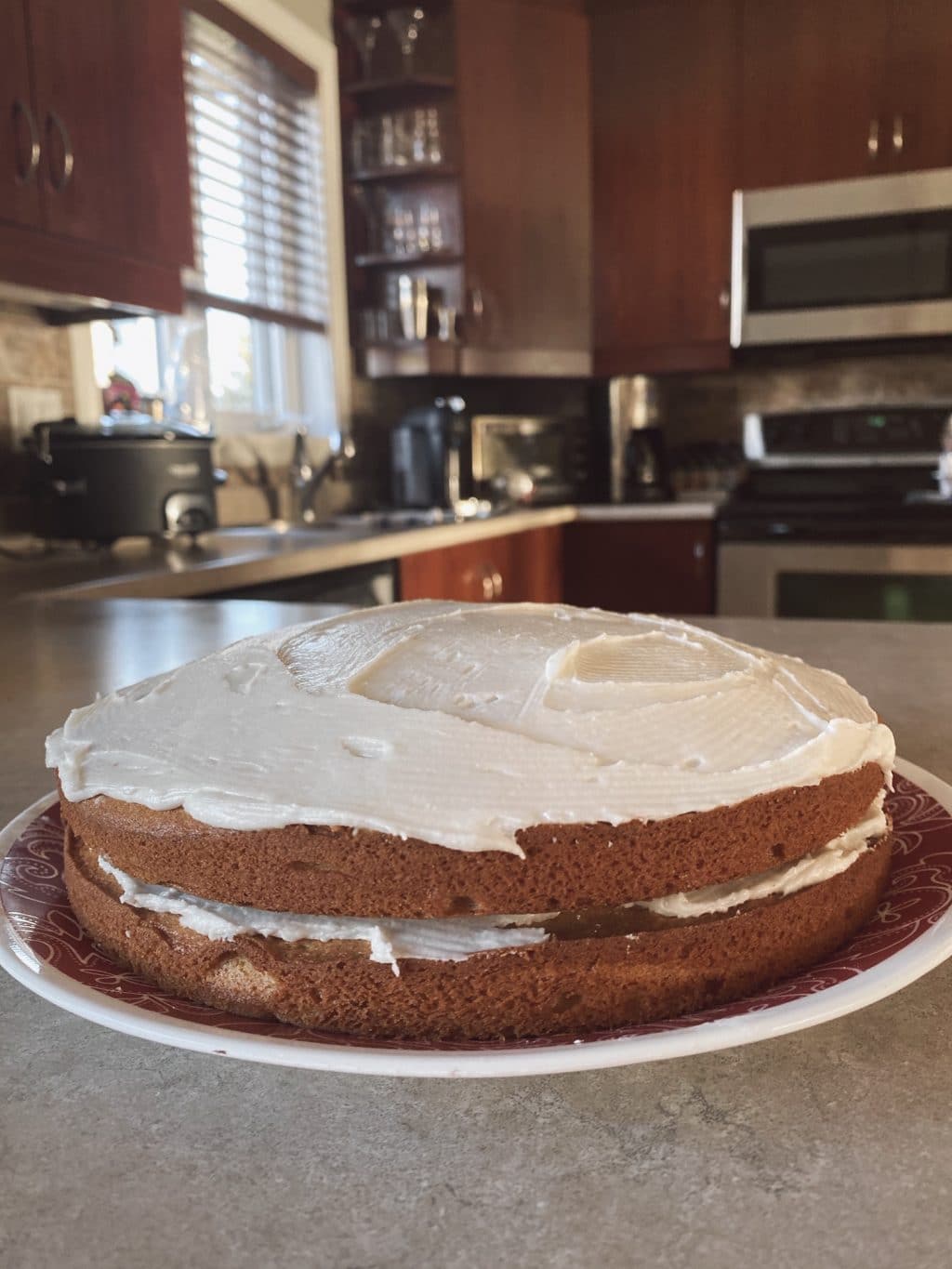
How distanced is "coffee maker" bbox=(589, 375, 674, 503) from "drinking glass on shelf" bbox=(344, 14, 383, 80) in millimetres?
1460

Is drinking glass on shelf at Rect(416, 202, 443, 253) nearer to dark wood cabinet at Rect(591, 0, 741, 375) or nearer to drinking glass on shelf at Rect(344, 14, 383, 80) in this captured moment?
drinking glass on shelf at Rect(344, 14, 383, 80)

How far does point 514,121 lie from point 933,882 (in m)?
3.75

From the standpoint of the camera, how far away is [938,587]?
10.6ft

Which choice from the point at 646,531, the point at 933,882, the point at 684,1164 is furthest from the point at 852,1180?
the point at 646,531

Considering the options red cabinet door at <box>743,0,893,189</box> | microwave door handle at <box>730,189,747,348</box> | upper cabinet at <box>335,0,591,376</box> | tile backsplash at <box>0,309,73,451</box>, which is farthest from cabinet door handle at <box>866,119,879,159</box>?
tile backsplash at <box>0,309,73,451</box>

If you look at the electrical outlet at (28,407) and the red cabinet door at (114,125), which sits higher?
the red cabinet door at (114,125)

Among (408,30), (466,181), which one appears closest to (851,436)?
(466,181)

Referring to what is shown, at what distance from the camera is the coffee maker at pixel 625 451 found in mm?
4137

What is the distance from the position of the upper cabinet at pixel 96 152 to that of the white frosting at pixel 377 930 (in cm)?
190

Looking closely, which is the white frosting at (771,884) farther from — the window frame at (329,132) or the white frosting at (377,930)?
the window frame at (329,132)

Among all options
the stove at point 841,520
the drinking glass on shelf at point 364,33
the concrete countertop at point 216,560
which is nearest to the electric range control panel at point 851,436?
the stove at point 841,520

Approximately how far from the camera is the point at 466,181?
3670mm

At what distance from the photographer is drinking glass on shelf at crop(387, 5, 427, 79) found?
3.61 meters

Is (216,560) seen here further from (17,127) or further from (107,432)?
(17,127)
